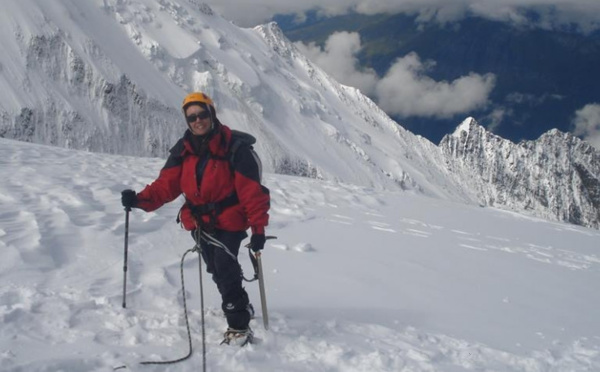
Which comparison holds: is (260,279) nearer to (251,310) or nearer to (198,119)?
(251,310)

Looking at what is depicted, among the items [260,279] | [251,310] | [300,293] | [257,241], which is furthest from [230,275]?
[300,293]

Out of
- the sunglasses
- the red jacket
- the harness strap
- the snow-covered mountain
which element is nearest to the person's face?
the sunglasses

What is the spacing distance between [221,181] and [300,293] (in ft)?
7.99

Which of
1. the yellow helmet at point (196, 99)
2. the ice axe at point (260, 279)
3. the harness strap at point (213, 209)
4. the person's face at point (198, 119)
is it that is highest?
the yellow helmet at point (196, 99)

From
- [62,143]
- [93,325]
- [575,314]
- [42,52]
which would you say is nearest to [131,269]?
[93,325]

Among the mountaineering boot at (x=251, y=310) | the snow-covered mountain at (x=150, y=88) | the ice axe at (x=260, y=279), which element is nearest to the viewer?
the ice axe at (x=260, y=279)

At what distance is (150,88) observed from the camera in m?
128

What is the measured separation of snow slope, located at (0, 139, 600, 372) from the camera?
5.32 meters

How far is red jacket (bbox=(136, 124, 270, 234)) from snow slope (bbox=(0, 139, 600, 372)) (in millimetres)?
1215

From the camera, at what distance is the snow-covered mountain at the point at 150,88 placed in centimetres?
10644

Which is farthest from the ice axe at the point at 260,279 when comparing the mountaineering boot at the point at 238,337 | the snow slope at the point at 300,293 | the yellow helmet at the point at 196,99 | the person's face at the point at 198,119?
the yellow helmet at the point at 196,99

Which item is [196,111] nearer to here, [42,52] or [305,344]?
[305,344]

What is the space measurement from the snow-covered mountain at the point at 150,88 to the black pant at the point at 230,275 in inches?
3874

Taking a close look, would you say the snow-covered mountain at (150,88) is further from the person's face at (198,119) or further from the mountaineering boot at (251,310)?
the person's face at (198,119)
